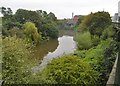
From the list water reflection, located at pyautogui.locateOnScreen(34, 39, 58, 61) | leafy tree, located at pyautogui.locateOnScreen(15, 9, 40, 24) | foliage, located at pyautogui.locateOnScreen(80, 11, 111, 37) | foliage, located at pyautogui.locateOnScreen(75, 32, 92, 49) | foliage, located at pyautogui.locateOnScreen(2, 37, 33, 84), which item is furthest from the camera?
leafy tree, located at pyautogui.locateOnScreen(15, 9, 40, 24)

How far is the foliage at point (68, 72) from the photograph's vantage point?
5.74 m

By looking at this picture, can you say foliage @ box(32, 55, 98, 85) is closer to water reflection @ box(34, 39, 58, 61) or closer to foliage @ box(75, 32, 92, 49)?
foliage @ box(75, 32, 92, 49)

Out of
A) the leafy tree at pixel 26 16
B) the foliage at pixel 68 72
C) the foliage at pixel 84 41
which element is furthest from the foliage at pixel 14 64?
the leafy tree at pixel 26 16

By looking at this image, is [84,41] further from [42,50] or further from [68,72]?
[68,72]

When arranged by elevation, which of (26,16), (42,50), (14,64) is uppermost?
(26,16)

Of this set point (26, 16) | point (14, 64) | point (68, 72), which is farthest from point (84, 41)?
point (26, 16)

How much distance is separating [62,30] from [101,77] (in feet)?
104

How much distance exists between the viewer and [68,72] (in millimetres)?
5805

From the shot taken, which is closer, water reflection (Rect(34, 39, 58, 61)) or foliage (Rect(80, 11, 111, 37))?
foliage (Rect(80, 11, 111, 37))

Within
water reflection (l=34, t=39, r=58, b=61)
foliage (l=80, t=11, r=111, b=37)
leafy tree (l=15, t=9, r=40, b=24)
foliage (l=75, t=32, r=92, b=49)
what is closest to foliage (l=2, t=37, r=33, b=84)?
foliage (l=75, t=32, r=92, b=49)

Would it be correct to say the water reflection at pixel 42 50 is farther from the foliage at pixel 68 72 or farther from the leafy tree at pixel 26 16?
the foliage at pixel 68 72

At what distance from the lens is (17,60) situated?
650cm

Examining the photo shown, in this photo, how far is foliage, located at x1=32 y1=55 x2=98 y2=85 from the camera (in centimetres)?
574

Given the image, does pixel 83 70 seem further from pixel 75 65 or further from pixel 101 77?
pixel 101 77
